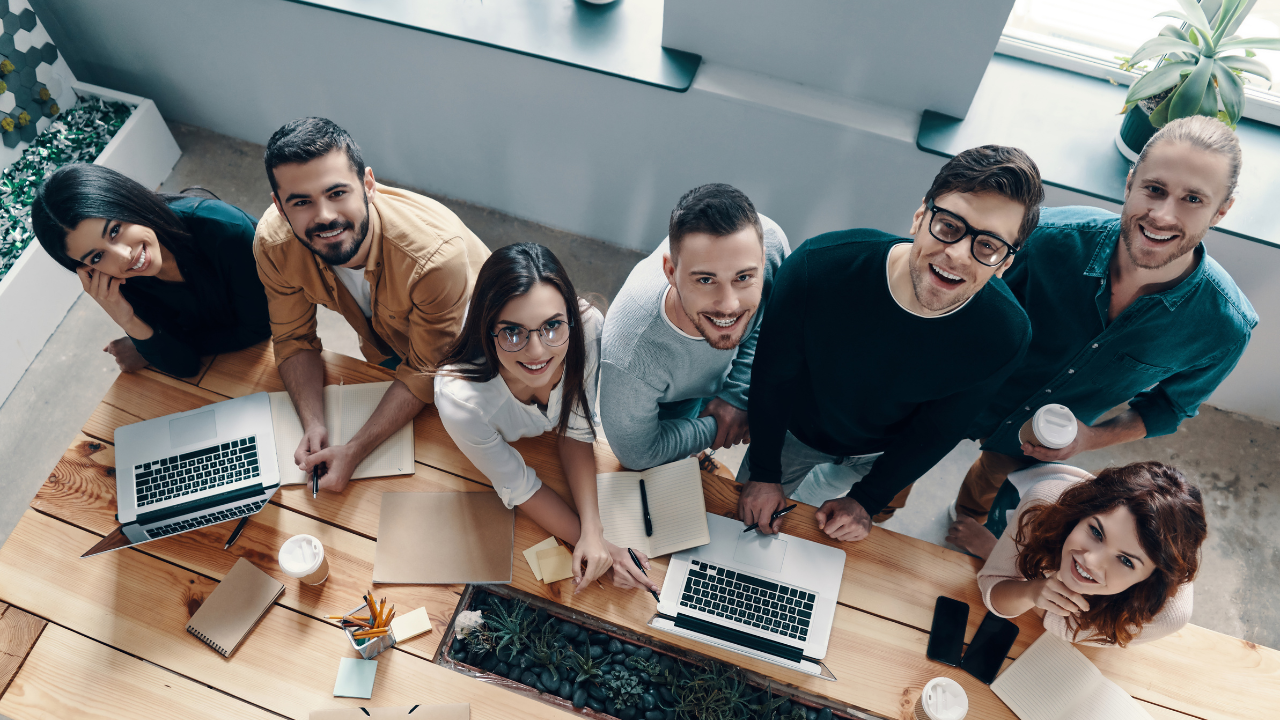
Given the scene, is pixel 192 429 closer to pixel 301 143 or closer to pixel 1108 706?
pixel 301 143

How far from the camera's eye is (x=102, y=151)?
9.44 feet

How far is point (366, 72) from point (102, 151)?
1184 millimetres

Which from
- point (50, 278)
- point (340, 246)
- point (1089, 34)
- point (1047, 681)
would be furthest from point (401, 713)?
point (1089, 34)

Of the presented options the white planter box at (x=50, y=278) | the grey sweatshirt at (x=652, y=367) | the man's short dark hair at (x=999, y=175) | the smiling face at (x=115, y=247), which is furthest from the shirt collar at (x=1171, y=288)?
the white planter box at (x=50, y=278)

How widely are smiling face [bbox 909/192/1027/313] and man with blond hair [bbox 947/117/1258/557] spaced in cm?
40

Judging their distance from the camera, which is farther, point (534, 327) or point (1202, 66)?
point (1202, 66)

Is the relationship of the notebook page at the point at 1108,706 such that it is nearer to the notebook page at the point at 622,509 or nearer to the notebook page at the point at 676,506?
the notebook page at the point at 676,506

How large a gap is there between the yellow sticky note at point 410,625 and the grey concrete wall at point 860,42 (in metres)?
1.87

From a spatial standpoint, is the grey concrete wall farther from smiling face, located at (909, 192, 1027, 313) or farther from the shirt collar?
smiling face, located at (909, 192, 1027, 313)

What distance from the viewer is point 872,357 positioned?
1495 millimetres

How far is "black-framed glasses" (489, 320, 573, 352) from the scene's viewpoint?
1.43m

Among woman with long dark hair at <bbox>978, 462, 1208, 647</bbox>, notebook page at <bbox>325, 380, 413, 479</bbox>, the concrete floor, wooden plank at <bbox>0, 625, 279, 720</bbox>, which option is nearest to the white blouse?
notebook page at <bbox>325, 380, 413, 479</bbox>

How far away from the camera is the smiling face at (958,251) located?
128cm

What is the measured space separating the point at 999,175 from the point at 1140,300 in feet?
1.88
